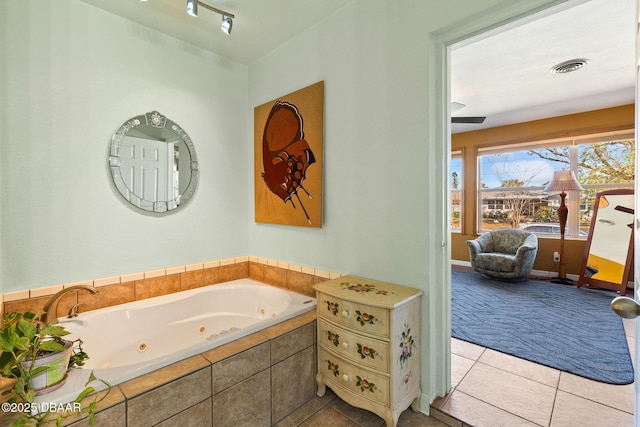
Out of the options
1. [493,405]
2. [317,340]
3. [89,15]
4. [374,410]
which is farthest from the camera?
[89,15]

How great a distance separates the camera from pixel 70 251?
1.93m

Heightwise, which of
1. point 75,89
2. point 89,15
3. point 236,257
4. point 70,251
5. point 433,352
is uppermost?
point 89,15

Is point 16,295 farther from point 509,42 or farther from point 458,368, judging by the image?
point 509,42

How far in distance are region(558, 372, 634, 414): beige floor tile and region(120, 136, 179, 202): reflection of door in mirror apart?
317cm

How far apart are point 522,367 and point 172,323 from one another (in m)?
2.64

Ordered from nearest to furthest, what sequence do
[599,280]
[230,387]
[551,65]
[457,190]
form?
[230,387] → [551,65] → [599,280] → [457,190]

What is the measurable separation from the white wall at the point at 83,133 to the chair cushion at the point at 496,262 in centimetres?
393

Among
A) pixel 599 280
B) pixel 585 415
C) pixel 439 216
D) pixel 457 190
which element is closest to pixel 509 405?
pixel 585 415

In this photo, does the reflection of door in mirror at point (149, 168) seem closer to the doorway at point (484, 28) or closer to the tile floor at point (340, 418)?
the tile floor at point (340, 418)

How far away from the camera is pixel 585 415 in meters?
1.57

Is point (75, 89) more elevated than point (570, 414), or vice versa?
point (75, 89)

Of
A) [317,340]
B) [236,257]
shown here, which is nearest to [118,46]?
[236,257]

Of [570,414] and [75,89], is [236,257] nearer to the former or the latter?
[75,89]

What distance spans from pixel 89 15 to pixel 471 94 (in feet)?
13.0
